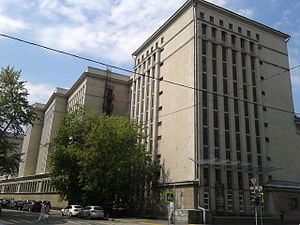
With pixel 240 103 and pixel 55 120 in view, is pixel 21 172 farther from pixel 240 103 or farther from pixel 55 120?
pixel 240 103

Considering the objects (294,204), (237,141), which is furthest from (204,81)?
(294,204)

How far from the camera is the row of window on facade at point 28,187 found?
65562mm

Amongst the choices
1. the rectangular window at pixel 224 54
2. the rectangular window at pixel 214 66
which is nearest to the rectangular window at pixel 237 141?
the rectangular window at pixel 214 66

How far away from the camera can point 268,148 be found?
37094mm

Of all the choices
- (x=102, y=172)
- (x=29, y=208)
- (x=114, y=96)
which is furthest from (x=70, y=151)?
(x=114, y=96)

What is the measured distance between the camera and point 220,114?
34906 millimetres

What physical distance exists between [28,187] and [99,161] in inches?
2128

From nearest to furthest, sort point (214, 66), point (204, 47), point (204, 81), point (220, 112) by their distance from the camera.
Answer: point (220, 112)
point (204, 81)
point (214, 66)
point (204, 47)

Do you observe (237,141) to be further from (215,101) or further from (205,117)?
(215,101)

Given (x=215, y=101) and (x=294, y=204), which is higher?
(x=215, y=101)

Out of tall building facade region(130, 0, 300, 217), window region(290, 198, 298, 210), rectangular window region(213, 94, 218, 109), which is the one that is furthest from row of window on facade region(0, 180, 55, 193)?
window region(290, 198, 298, 210)

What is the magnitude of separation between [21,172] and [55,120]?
26071 millimetres

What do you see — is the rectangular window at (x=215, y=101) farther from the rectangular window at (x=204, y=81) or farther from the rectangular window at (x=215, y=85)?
the rectangular window at (x=204, y=81)

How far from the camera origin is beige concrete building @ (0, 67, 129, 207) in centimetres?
5578
